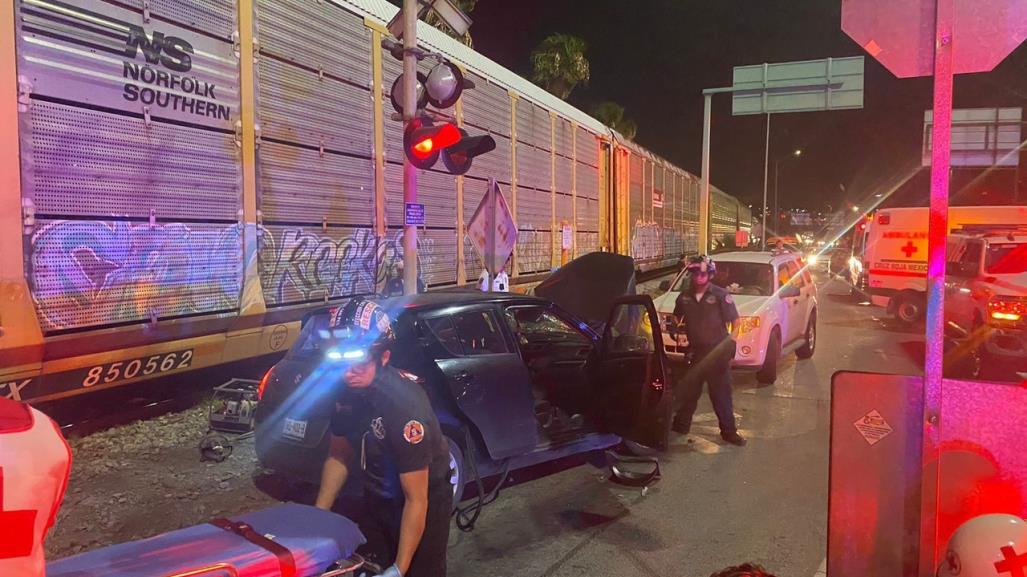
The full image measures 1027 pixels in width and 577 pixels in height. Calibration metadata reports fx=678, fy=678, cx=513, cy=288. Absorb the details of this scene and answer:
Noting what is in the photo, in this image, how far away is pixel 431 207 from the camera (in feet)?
32.9

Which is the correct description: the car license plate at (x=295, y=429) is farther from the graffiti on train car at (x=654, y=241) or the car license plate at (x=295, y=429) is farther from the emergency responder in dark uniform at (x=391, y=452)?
the graffiti on train car at (x=654, y=241)

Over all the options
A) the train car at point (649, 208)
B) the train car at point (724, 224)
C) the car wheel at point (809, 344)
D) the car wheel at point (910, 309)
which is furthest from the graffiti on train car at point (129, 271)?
the train car at point (724, 224)

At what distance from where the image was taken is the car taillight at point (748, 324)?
8.45m

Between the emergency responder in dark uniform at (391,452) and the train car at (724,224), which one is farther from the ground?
the train car at (724,224)

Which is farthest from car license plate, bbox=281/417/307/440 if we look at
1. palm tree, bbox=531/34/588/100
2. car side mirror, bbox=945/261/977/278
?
palm tree, bbox=531/34/588/100

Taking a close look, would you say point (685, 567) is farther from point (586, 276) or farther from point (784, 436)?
point (586, 276)

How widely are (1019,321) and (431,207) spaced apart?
7.96 meters

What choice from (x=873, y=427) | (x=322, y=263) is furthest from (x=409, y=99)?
(x=873, y=427)

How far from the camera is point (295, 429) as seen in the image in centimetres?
431

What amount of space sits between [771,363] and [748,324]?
0.77 m

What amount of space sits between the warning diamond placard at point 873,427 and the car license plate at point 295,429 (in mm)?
3174

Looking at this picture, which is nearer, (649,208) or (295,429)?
(295,429)

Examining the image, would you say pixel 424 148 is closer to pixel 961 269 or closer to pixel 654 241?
pixel 961 269

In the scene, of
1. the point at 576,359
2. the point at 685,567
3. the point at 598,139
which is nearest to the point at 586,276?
the point at 576,359
